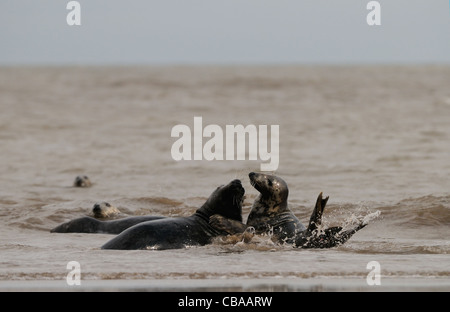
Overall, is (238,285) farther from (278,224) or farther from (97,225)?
(97,225)

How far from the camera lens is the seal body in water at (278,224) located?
844cm

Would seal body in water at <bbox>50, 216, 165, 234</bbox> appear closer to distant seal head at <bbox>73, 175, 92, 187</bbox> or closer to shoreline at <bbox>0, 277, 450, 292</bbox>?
shoreline at <bbox>0, 277, 450, 292</bbox>

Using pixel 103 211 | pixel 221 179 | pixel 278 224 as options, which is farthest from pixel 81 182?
pixel 278 224

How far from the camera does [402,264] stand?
7.65m

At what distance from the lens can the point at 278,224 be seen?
8.94 metres

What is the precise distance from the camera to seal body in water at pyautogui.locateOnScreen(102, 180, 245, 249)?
→ 27.6ft

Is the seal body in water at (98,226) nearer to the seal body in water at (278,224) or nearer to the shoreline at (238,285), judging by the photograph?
the seal body in water at (278,224)

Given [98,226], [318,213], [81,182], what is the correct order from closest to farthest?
1. [318,213]
2. [98,226]
3. [81,182]

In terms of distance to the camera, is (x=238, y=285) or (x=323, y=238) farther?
(x=323, y=238)

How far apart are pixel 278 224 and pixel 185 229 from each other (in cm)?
93
